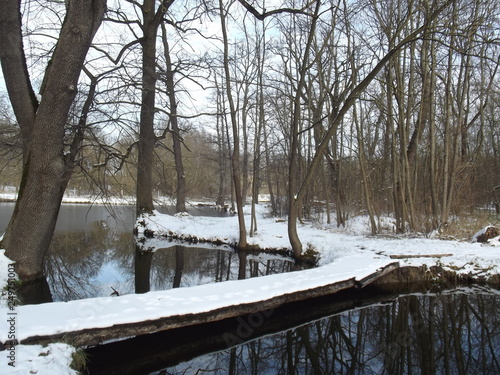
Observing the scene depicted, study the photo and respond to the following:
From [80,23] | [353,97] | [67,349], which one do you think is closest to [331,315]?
[67,349]

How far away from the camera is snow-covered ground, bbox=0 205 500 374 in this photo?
3689mm

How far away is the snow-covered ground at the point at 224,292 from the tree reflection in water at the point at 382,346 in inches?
27.6

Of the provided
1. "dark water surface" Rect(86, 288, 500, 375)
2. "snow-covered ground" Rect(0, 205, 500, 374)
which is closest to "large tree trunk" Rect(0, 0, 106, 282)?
"snow-covered ground" Rect(0, 205, 500, 374)

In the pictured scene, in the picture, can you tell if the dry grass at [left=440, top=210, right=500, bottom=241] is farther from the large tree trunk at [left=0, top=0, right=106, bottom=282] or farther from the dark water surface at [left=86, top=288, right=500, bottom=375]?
the large tree trunk at [left=0, top=0, right=106, bottom=282]

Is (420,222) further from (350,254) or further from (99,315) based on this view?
(99,315)

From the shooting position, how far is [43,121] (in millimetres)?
6039

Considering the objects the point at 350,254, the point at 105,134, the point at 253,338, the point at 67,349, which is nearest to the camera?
the point at 67,349

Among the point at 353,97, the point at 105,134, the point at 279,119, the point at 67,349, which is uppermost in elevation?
the point at 279,119

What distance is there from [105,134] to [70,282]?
3.41 meters

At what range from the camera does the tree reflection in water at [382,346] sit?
181 inches

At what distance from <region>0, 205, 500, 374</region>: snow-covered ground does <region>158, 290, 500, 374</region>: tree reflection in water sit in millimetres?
702

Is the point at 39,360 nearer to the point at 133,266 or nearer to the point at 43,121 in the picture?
the point at 43,121

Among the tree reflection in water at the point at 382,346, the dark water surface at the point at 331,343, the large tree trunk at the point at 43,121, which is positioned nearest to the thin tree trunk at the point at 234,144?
the large tree trunk at the point at 43,121

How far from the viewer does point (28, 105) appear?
257 inches
